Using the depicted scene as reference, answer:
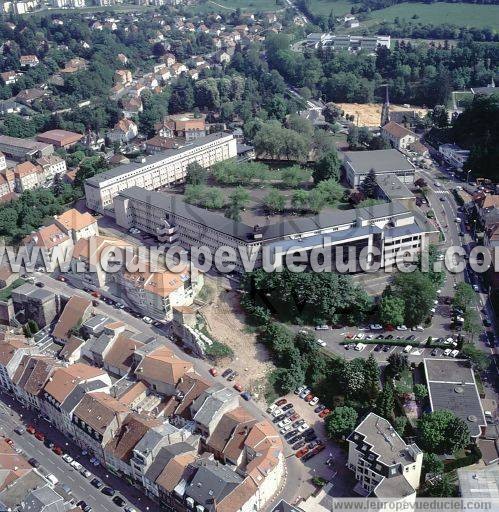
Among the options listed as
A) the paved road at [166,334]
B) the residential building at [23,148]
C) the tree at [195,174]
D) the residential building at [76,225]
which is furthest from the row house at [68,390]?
the residential building at [23,148]

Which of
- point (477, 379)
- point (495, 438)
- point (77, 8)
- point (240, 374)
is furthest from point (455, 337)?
point (77, 8)

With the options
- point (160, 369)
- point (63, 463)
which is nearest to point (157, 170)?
point (160, 369)

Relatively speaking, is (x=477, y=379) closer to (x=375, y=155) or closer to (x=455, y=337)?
(x=455, y=337)

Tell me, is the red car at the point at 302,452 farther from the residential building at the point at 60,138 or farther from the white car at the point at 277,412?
Answer: the residential building at the point at 60,138

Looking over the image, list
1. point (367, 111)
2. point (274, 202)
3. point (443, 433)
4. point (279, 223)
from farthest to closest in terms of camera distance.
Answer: point (367, 111), point (274, 202), point (279, 223), point (443, 433)

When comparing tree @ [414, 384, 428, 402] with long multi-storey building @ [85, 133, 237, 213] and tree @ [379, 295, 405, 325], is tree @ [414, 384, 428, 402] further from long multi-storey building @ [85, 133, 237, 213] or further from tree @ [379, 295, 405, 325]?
long multi-storey building @ [85, 133, 237, 213]

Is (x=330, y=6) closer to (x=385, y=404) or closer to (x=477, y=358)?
(x=477, y=358)
